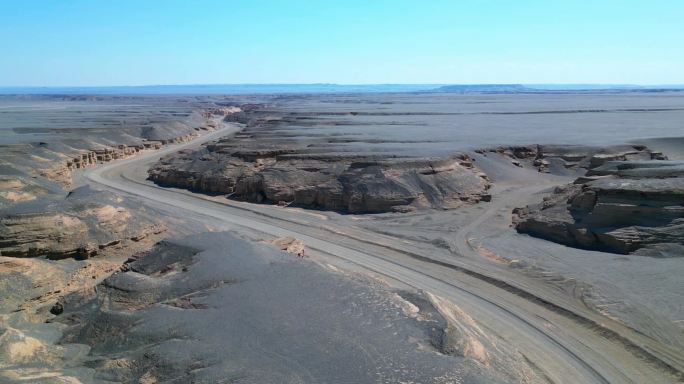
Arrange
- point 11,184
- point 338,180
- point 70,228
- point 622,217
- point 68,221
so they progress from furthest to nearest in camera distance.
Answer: point 338,180 < point 11,184 < point 622,217 < point 68,221 < point 70,228

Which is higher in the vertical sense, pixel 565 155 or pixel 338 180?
pixel 565 155

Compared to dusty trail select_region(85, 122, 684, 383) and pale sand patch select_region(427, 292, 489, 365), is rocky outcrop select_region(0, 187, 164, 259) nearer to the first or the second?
dusty trail select_region(85, 122, 684, 383)

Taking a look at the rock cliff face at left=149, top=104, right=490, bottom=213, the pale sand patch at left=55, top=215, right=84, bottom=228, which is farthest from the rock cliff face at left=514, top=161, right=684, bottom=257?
the pale sand patch at left=55, top=215, right=84, bottom=228

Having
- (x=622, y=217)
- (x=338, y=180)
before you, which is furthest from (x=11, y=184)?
(x=622, y=217)

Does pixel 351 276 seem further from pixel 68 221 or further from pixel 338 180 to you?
pixel 338 180

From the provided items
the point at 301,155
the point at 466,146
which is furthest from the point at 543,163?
the point at 301,155

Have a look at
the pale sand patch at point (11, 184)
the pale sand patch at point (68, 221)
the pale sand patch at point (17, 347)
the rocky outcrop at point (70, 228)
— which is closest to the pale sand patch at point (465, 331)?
the pale sand patch at point (17, 347)

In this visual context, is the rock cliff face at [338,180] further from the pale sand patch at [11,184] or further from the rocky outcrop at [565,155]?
the pale sand patch at [11,184]
